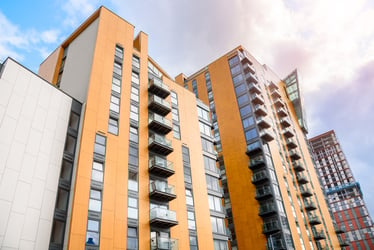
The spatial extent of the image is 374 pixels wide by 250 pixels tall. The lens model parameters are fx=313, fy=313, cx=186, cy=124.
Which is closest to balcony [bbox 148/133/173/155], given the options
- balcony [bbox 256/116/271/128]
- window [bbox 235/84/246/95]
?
balcony [bbox 256/116/271/128]

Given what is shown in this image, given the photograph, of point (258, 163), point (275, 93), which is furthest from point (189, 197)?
point (275, 93)

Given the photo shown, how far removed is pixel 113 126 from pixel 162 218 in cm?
1009

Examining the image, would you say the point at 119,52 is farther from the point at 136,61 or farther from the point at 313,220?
the point at 313,220

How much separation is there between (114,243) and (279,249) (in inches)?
1030

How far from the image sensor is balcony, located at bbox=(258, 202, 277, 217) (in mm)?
44619

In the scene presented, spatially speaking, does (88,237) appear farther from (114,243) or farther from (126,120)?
(126,120)

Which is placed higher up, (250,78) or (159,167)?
(250,78)

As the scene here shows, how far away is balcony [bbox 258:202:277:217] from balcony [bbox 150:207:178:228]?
2014 cm

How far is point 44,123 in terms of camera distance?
26750 millimetres

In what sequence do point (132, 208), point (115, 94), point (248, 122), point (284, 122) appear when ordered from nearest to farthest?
1. point (132, 208)
2. point (115, 94)
3. point (248, 122)
4. point (284, 122)

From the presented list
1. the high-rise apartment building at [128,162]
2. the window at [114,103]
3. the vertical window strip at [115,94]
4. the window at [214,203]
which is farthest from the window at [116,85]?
the window at [214,203]

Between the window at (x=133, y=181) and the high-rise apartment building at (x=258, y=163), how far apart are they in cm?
2149

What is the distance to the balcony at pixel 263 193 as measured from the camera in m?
46.0

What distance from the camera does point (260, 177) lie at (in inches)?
1895
